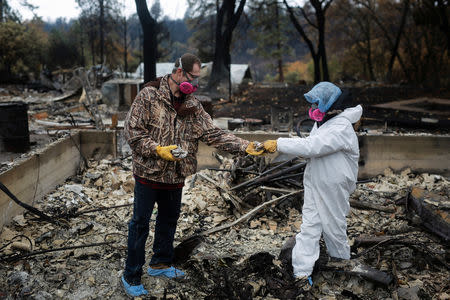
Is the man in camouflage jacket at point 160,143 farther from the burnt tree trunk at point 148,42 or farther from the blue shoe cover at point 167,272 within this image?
the burnt tree trunk at point 148,42

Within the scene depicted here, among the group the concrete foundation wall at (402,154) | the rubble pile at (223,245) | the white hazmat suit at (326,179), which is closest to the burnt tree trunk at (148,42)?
the rubble pile at (223,245)

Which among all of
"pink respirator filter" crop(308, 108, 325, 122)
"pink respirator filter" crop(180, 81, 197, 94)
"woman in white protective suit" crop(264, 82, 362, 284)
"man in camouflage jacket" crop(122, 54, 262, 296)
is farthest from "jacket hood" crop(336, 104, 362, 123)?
"pink respirator filter" crop(180, 81, 197, 94)

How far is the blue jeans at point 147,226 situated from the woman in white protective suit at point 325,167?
106 cm

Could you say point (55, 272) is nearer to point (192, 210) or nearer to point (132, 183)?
point (192, 210)

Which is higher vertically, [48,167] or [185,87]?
[185,87]

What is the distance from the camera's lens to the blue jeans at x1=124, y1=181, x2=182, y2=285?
367 centimetres

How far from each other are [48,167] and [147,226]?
142 inches

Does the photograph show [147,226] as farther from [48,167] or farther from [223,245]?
[48,167]

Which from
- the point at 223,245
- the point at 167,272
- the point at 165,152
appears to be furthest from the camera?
the point at 223,245

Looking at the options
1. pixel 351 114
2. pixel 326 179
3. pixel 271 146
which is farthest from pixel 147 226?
pixel 351 114

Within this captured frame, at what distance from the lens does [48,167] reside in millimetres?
6715

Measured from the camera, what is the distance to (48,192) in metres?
6.62

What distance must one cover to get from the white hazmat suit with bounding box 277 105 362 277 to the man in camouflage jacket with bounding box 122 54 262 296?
87 centimetres

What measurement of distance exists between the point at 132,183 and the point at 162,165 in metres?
3.58
